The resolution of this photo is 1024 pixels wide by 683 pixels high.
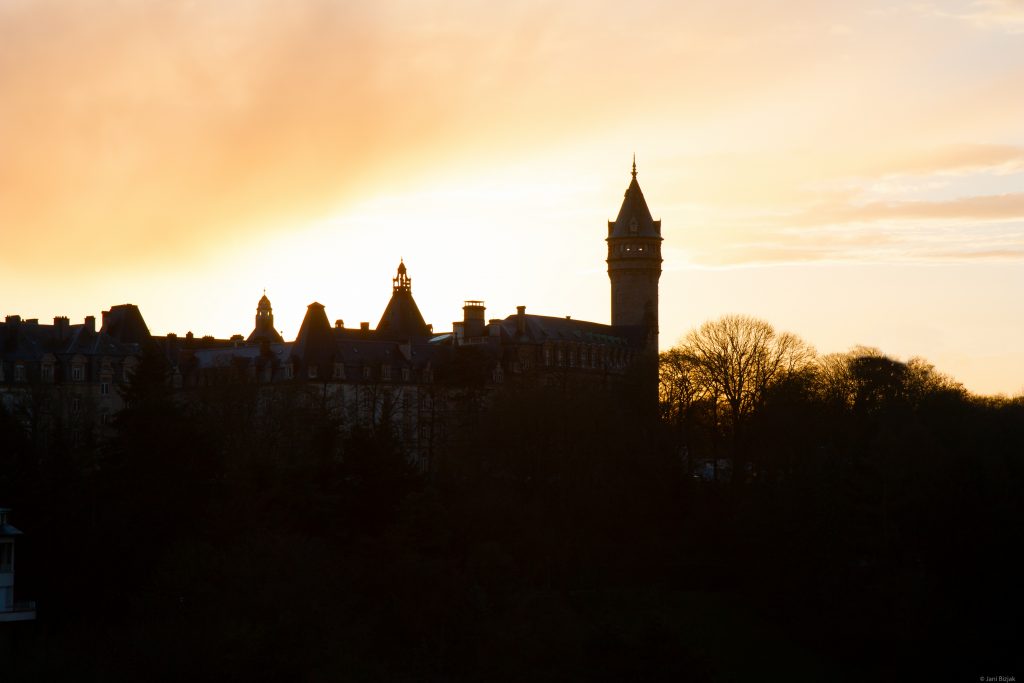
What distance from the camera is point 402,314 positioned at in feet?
398

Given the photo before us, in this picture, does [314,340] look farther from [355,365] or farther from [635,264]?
[635,264]

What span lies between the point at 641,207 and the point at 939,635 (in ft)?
239

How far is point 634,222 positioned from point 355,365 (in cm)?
4342

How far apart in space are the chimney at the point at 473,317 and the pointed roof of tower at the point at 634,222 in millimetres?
27943

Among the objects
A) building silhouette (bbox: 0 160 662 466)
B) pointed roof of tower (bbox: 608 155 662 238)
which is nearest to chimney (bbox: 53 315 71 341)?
building silhouette (bbox: 0 160 662 466)

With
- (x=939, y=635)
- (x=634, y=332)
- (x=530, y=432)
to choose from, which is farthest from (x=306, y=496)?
(x=634, y=332)

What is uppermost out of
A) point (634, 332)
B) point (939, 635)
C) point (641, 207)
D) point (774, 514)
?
point (641, 207)

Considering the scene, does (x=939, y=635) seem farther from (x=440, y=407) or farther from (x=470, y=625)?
(x=440, y=407)

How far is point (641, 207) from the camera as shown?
458 feet

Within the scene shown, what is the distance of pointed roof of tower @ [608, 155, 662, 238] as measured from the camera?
138 meters

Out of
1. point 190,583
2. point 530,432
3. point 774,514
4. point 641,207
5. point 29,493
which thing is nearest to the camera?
point 190,583

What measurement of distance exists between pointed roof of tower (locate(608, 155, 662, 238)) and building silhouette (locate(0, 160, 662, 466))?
16.9m

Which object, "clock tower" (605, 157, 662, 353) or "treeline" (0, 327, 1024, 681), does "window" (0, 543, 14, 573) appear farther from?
"clock tower" (605, 157, 662, 353)

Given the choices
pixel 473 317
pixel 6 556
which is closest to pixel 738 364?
pixel 473 317
